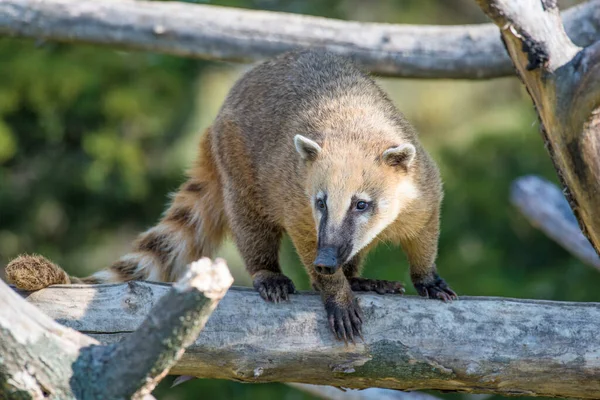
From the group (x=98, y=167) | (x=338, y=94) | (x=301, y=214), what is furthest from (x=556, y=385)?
(x=98, y=167)

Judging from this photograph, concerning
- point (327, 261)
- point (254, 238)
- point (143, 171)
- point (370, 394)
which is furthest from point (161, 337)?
point (143, 171)

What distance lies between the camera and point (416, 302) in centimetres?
451

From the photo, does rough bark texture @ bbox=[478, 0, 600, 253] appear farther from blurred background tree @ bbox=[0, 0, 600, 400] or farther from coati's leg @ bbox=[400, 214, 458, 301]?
blurred background tree @ bbox=[0, 0, 600, 400]

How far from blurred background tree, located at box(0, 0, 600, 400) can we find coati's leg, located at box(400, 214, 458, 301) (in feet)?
7.46

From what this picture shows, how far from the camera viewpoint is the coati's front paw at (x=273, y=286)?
454 cm

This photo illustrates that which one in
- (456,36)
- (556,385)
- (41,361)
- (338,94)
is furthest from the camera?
(456,36)

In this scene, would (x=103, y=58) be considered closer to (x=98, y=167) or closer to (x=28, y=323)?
(x=98, y=167)

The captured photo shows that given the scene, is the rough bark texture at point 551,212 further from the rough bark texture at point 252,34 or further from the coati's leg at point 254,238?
the coati's leg at point 254,238

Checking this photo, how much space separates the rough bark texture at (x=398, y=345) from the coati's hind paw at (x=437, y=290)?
0.18 metres

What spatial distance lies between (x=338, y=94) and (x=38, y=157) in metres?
4.63

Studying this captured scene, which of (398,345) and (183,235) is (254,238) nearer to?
(183,235)

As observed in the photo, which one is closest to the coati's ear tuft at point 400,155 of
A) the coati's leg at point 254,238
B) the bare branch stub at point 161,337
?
the coati's leg at point 254,238

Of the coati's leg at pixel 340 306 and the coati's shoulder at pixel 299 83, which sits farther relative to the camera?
the coati's shoulder at pixel 299 83

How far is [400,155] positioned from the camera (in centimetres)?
463
